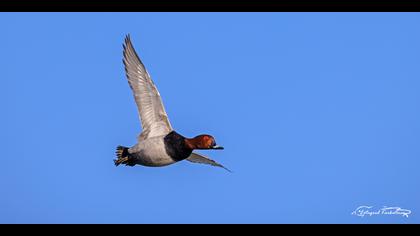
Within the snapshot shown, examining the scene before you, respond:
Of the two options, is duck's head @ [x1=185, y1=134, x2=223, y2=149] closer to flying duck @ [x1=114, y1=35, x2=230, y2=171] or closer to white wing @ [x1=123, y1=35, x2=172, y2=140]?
flying duck @ [x1=114, y1=35, x2=230, y2=171]

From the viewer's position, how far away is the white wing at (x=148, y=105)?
17.7 m

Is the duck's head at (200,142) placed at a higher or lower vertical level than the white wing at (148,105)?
lower

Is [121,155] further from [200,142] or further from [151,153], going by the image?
[200,142]

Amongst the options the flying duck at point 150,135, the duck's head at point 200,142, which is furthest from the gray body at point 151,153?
the duck's head at point 200,142

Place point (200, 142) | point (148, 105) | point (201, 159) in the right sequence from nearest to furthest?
point (200, 142), point (148, 105), point (201, 159)

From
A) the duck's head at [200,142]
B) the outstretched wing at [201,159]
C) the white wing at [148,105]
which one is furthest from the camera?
the outstretched wing at [201,159]

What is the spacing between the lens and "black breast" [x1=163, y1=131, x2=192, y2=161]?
17125 millimetres

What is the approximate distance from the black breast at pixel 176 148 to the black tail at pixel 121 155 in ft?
3.73

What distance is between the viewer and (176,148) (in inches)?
674

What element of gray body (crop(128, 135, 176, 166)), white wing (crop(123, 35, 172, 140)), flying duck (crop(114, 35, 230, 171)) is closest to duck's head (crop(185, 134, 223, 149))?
flying duck (crop(114, 35, 230, 171))

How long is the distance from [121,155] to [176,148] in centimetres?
156

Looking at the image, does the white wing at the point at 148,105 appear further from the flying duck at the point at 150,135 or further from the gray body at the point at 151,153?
the gray body at the point at 151,153

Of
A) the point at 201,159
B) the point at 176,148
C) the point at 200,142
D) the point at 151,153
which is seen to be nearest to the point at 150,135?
the point at 151,153
